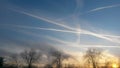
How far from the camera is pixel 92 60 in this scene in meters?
132

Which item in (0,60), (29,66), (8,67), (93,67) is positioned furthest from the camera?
(8,67)

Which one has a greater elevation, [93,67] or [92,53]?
[92,53]

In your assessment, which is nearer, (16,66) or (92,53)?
(92,53)

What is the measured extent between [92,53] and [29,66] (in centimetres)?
4171

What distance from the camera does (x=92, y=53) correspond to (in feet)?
442

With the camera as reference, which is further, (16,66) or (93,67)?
(16,66)

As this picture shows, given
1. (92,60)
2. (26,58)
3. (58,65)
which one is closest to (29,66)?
(26,58)

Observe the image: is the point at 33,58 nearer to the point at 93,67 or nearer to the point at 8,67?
the point at 8,67

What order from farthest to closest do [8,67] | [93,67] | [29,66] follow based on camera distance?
[8,67] → [29,66] → [93,67]

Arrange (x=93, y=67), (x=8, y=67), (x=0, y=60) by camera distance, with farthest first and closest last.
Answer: (x=8, y=67) < (x=93, y=67) < (x=0, y=60)

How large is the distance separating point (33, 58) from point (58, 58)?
17156mm

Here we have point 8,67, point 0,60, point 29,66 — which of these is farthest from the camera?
point 8,67

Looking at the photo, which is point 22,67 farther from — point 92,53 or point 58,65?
point 92,53

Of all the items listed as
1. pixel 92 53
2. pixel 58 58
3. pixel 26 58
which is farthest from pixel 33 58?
pixel 92 53
